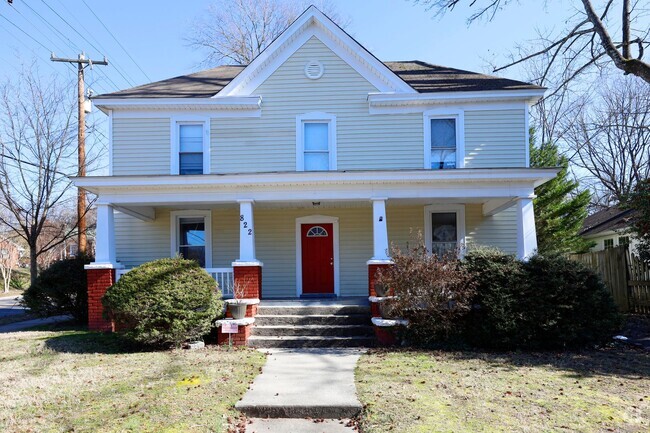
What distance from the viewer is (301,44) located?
1382 cm

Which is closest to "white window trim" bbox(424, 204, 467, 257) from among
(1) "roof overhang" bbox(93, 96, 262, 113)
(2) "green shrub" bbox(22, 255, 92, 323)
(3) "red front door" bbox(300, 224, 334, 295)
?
(3) "red front door" bbox(300, 224, 334, 295)

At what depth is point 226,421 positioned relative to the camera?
536 cm

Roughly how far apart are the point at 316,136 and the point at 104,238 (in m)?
6.25

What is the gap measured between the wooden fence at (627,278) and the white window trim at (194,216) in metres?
10.4

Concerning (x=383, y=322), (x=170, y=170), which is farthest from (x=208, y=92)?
(x=383, y=322)

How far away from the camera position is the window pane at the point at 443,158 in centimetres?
1362

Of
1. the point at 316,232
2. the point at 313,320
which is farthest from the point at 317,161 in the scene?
the point at 313,320

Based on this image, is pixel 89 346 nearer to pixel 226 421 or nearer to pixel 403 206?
pixel 226 421

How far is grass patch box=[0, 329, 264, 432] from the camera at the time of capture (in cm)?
525

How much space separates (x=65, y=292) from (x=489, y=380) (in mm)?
10816

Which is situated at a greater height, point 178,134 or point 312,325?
point 178,134

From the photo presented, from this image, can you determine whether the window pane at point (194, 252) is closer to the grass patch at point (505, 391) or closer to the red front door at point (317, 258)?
the red front door at point (317, 258)

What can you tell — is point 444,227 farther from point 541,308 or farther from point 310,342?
point 310,342

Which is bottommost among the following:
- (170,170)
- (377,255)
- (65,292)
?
(65,292)
